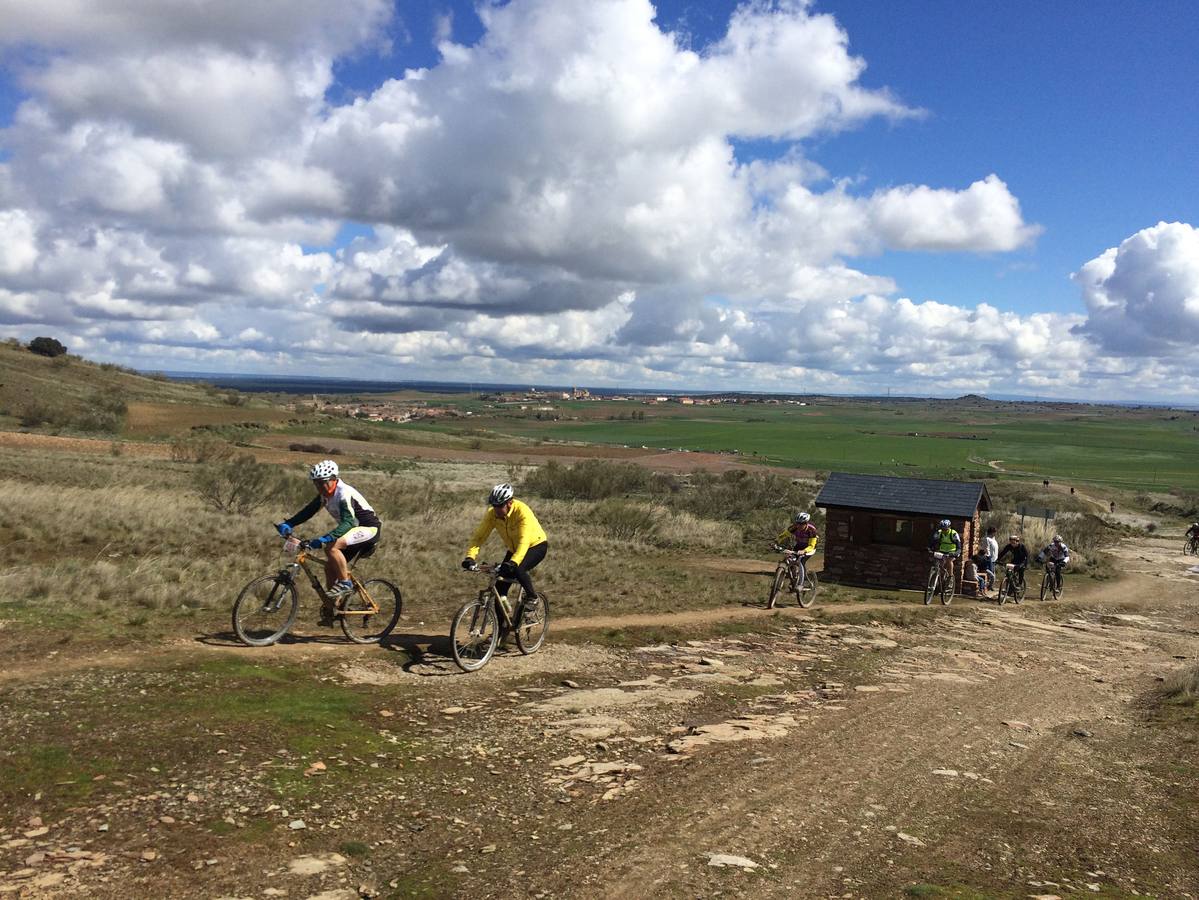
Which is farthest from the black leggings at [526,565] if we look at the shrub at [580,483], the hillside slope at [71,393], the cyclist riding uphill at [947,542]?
the hillside slope at [71,393]

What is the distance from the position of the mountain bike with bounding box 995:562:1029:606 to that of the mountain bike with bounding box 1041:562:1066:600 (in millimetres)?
1031

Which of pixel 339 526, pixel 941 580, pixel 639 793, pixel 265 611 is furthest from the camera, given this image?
pixel 941 580

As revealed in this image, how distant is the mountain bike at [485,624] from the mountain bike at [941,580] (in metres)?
12.4

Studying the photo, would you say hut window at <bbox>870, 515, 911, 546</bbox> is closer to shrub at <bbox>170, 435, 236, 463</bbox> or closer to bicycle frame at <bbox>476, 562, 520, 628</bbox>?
bicycle frame at <bbox>476, 562, 520, 628</bbox>

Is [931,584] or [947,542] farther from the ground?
[947,542]

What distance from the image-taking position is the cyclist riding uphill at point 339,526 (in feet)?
31.7

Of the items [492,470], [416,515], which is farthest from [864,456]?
[416,515]

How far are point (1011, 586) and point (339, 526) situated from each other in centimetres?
1866

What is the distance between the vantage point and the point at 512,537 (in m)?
10.0

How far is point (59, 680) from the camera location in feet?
25.1

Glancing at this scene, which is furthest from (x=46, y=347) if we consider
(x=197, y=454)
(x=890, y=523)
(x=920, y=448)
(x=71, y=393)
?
(x=920, y=448)

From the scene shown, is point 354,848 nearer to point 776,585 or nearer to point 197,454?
point 776,585

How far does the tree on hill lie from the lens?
76750 mm

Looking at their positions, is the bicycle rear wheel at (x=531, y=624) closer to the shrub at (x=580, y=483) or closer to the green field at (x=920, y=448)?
the shrub at (x=580, y=483)
